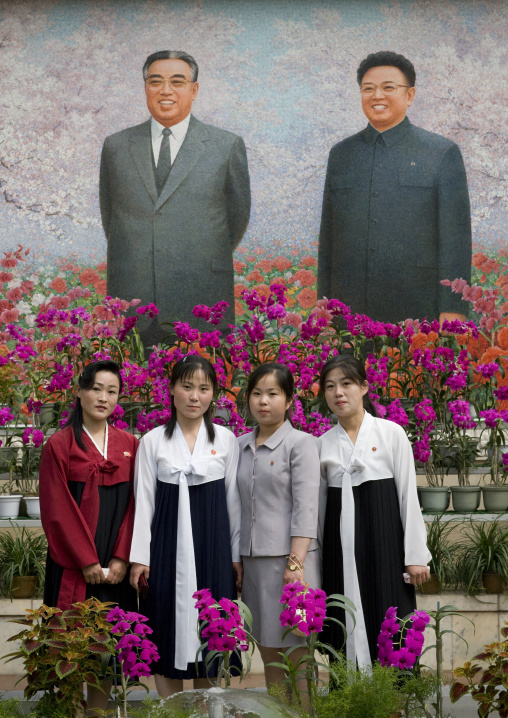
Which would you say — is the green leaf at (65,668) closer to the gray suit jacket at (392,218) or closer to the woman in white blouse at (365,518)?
the woman in white blouse at (365,518)

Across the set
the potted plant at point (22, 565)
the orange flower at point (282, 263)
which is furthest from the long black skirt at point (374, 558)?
the orange flower at point (282, 263)

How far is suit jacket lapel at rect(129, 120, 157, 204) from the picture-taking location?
5.47 meters

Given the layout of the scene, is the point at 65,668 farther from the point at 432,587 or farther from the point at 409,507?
the point at 432,587

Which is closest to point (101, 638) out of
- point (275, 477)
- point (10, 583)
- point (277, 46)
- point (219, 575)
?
point (219, 575)

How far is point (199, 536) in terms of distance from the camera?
8.46ft

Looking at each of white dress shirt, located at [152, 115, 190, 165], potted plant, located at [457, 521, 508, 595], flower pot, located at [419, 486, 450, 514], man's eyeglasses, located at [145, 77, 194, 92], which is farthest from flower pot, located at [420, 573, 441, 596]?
man's eyeglasses, located at [145, 77, 194, 92]

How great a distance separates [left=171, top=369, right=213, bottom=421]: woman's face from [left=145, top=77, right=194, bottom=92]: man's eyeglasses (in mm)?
3479

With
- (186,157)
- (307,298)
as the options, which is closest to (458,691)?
(307,298)

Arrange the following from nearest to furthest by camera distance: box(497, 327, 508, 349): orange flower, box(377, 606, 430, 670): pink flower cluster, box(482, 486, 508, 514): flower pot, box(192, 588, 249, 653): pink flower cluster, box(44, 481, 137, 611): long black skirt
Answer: box(192, 588, 249, 653): pink flower cluster, box(377, 606, 430, 670): pink flower cluster, box(44, 481, 137, 611): long black skirt, box(482, 486, 508, 514): flower pot, box(497, 327, 508, 349): orange flower

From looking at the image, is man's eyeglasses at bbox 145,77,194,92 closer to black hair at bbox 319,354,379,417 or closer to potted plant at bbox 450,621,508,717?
black hair at bbox 319,354,379,417

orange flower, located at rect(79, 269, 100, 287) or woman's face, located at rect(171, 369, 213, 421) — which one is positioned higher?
orange flower, located at rect(79, 269, 100, 287)

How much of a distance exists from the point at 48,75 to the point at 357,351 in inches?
118

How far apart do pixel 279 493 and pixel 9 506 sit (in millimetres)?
1915

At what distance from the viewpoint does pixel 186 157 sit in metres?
5.50
